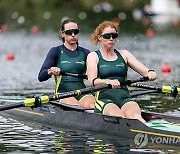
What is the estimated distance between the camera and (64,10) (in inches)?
3354

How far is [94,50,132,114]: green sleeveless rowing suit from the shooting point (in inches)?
565

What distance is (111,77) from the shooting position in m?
14.5

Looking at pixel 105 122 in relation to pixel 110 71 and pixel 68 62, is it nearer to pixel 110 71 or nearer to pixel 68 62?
pixel 110 71

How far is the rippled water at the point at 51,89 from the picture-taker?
13422mm

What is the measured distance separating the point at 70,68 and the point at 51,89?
5.95 meters

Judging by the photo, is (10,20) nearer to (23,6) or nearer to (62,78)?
(23,6)

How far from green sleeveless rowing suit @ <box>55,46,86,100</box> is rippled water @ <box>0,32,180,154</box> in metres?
0.96

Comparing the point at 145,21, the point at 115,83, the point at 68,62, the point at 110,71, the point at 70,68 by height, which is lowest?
the point at 115,83

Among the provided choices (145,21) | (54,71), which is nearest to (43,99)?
(54,71)

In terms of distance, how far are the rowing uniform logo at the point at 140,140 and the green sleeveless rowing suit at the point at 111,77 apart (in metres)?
0.98

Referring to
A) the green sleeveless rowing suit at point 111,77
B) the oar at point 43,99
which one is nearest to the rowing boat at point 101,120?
the oar at point 43,99

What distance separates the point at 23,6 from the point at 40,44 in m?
47.2

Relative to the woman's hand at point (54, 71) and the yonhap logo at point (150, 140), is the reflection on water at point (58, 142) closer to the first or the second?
the yonhap logo at point (150, 140)

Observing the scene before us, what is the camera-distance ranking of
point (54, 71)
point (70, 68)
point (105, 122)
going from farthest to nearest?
point (70, 68), point (54, 71), point (105, 122)
